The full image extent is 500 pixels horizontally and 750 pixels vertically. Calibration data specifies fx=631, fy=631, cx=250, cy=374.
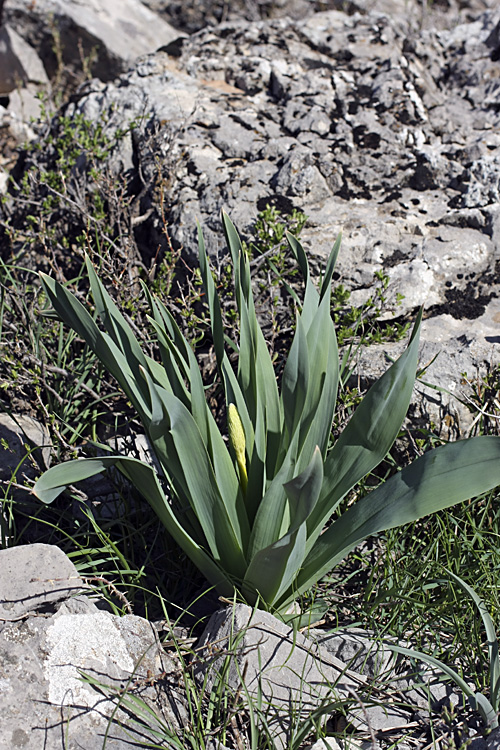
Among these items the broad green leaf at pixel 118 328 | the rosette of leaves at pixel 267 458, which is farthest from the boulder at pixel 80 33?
the rosette of leaves at pixel 267 458

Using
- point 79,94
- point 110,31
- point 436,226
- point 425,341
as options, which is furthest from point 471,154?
point 110,31

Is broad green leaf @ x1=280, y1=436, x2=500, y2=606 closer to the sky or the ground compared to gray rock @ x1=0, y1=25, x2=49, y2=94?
closer to the ground

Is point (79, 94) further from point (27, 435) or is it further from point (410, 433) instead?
point (410, 433)

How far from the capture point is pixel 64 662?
1450 millimetres

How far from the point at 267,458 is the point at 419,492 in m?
0.42

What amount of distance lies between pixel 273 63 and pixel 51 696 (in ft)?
9.75

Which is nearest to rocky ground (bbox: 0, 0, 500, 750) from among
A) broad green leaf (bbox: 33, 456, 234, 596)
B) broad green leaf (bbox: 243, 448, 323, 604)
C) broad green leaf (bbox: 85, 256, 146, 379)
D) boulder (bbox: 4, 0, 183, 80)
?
broad green leaf (bbox: 33, 456, 234, 596)

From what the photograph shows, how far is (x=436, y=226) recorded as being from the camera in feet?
8.33

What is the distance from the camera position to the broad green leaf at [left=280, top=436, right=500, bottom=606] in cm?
135

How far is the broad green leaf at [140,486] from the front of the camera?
1381 millimetres

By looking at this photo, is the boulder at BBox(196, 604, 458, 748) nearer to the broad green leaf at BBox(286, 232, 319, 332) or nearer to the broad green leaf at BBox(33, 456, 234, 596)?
the broad green leaf at BBox(33, 456, 234, 596)

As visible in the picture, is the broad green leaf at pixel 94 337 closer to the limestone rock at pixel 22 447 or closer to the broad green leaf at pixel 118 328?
the broad green leaf at pixel 118 328

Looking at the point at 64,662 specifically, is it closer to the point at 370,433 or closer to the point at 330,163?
the point at 370,433

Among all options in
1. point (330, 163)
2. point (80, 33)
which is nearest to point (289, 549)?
point (330, 163)
